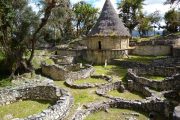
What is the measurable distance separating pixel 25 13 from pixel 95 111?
1771cm

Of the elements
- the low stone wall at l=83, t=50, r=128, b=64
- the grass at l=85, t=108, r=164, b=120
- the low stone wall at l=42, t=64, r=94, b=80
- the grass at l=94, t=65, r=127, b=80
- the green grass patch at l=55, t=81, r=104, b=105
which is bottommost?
the grass at l=85, t=108, r=164, b=120

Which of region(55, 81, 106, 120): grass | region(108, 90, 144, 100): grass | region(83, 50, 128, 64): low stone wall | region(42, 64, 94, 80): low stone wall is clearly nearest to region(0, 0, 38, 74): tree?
region(42, 64, 94, 80): low stone wall

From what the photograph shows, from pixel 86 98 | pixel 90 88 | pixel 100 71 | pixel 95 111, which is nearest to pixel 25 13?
pixel 100 71

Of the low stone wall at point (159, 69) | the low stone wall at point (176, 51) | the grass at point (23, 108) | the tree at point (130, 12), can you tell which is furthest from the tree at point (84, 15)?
the grass at point (23, 108)

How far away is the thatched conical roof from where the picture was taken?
120 feet

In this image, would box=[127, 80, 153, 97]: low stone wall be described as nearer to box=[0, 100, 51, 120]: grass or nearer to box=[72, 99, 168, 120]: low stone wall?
box=[72, 99, 168, 120]: low stone wall

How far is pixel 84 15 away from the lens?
6931 centimetres

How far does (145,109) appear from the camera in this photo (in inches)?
687

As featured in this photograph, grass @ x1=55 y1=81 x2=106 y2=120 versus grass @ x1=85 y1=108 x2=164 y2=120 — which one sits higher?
grass @ x1=55 y1=81 x2=106 y2=120

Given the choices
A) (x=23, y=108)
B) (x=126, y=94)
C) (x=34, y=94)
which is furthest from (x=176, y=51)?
(x=23, y=108)

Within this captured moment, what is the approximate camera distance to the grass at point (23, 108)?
1681 cm

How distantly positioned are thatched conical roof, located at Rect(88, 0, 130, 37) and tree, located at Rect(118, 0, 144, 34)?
22.8 meters

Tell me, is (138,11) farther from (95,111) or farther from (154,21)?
(95,111)

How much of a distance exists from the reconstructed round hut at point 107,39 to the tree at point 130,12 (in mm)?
23354
